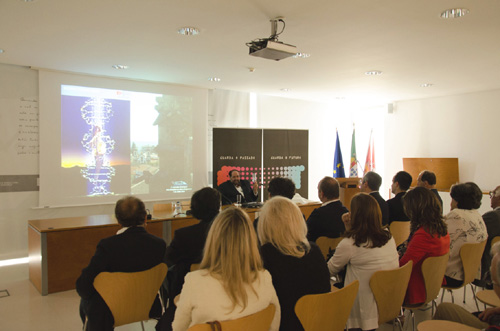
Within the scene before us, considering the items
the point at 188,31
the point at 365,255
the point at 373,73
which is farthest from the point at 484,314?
the point at 373,73

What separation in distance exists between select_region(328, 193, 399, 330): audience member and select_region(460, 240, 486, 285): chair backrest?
34.6 inches

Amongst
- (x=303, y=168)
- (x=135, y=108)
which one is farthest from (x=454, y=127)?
(x=135, y=108)

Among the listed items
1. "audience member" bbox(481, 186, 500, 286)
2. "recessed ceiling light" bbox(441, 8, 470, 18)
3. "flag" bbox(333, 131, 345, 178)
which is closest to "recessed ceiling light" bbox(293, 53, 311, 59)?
"recessed ceiling light" bbox(441, 8, 470, 18)

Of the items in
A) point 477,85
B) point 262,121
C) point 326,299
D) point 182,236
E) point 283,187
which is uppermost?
point 477,85

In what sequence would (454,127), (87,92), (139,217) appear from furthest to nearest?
(454,127)
(87,92)
(139,217)

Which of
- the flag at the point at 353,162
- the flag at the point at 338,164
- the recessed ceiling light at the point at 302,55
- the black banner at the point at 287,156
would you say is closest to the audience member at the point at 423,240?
the recessed ceiling light at the point at 302,55

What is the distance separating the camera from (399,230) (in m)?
4.32

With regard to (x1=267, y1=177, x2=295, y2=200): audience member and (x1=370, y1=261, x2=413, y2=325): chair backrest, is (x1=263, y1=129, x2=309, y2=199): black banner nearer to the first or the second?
(x1=267, y1=177, x2=295, y2=200): audience member

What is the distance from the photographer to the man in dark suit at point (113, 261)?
251cm

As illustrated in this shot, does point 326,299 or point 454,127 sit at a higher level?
point 454,127

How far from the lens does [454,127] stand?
27.3 ft

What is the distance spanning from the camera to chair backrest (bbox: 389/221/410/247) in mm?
4277

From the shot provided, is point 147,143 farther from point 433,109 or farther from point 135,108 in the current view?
point 433,109

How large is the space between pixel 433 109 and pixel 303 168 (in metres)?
3.31
